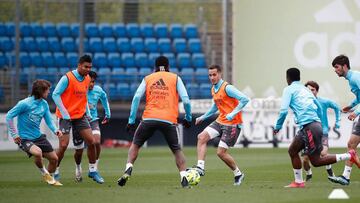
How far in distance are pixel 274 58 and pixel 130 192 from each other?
22.5 meters

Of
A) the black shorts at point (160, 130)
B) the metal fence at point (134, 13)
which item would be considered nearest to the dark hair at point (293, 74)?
the black shorts at point (160, 130)

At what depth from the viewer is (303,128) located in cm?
1758

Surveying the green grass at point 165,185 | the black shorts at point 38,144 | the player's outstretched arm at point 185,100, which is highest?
the player's outstretched arm at point 185,100

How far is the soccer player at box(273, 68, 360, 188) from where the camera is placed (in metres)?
17.4

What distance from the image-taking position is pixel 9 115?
18266 millimetres

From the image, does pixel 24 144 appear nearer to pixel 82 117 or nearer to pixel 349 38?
pixel 82 117

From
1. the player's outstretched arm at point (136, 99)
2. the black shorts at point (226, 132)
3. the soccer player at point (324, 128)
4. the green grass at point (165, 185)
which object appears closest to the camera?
the green grass at point (165, 185)

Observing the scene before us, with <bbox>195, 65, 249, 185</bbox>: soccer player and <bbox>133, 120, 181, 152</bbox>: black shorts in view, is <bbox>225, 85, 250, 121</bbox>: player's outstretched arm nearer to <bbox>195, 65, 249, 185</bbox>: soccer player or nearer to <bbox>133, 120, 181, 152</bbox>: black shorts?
<bbox>195, 65, 249, 185</bbox>: soccer player

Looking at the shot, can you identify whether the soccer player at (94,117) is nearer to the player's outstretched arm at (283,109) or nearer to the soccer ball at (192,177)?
the soccer ball at (192,177)

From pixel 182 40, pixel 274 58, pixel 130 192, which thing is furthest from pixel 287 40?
pixel 130 192

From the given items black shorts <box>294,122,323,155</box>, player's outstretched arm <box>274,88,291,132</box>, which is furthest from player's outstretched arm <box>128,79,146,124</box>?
black shorts <box>294,122,323,155</box>

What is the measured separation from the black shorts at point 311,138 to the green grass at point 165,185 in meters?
0.65

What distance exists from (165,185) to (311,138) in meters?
2.77

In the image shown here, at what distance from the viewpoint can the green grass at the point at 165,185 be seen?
1520 centimetres
